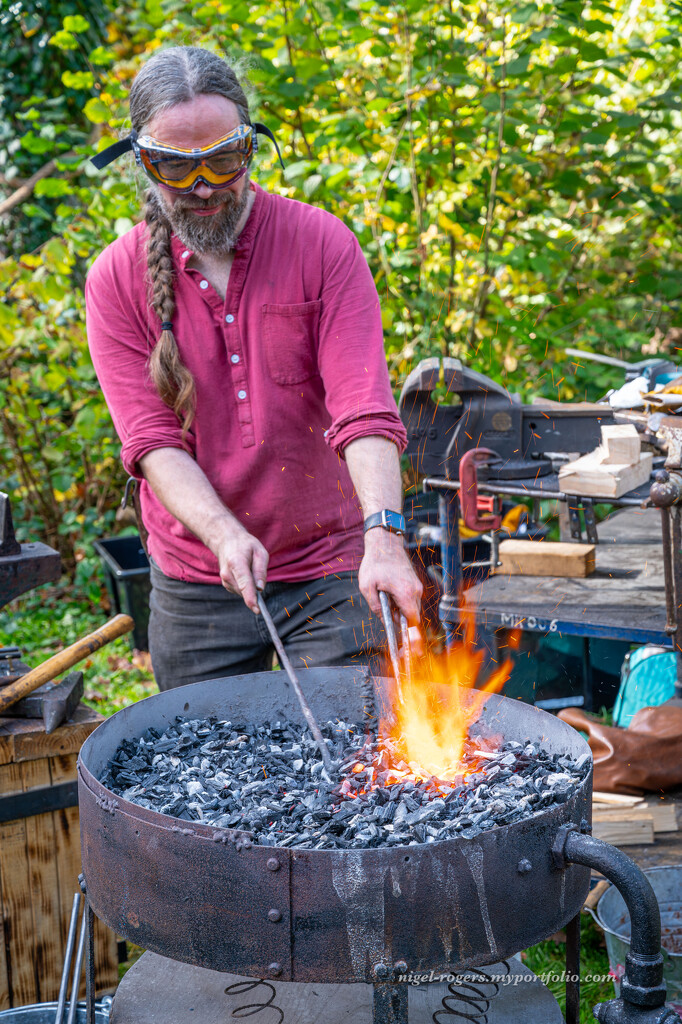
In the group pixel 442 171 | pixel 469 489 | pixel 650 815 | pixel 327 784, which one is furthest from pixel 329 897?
pixel 442 171

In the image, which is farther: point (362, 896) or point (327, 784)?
point (327, 784)

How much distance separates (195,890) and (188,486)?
41.4 inches

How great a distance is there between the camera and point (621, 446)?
333 centimetres

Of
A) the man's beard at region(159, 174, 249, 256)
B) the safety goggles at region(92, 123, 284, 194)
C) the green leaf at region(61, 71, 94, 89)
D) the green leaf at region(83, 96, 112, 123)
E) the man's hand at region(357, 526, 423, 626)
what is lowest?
the man's hand at region(357, 526, 423, 626)

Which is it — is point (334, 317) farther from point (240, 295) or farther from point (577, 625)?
point (577, 625)

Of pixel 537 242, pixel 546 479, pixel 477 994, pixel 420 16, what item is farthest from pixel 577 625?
pixel 420 16

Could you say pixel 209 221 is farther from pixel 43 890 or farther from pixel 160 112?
pixel 43 890

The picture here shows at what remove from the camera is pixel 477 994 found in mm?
1978

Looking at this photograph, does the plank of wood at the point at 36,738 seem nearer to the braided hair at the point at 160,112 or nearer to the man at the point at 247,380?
the man at the point at 247,380

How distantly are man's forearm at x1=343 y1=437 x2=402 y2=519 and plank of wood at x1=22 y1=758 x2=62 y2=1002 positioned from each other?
1209 millimetres

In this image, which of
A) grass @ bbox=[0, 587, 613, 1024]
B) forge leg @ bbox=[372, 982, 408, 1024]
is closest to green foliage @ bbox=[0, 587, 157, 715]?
grass @ bbox=[0, 587, 613, 1024]

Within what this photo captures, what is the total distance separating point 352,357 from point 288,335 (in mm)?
203

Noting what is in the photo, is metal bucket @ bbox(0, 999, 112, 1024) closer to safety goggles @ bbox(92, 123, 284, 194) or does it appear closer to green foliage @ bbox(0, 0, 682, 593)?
safety goggles @ bbox(92, 123, 284, 194)

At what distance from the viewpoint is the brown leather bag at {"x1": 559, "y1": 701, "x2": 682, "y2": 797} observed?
2.96 metres
